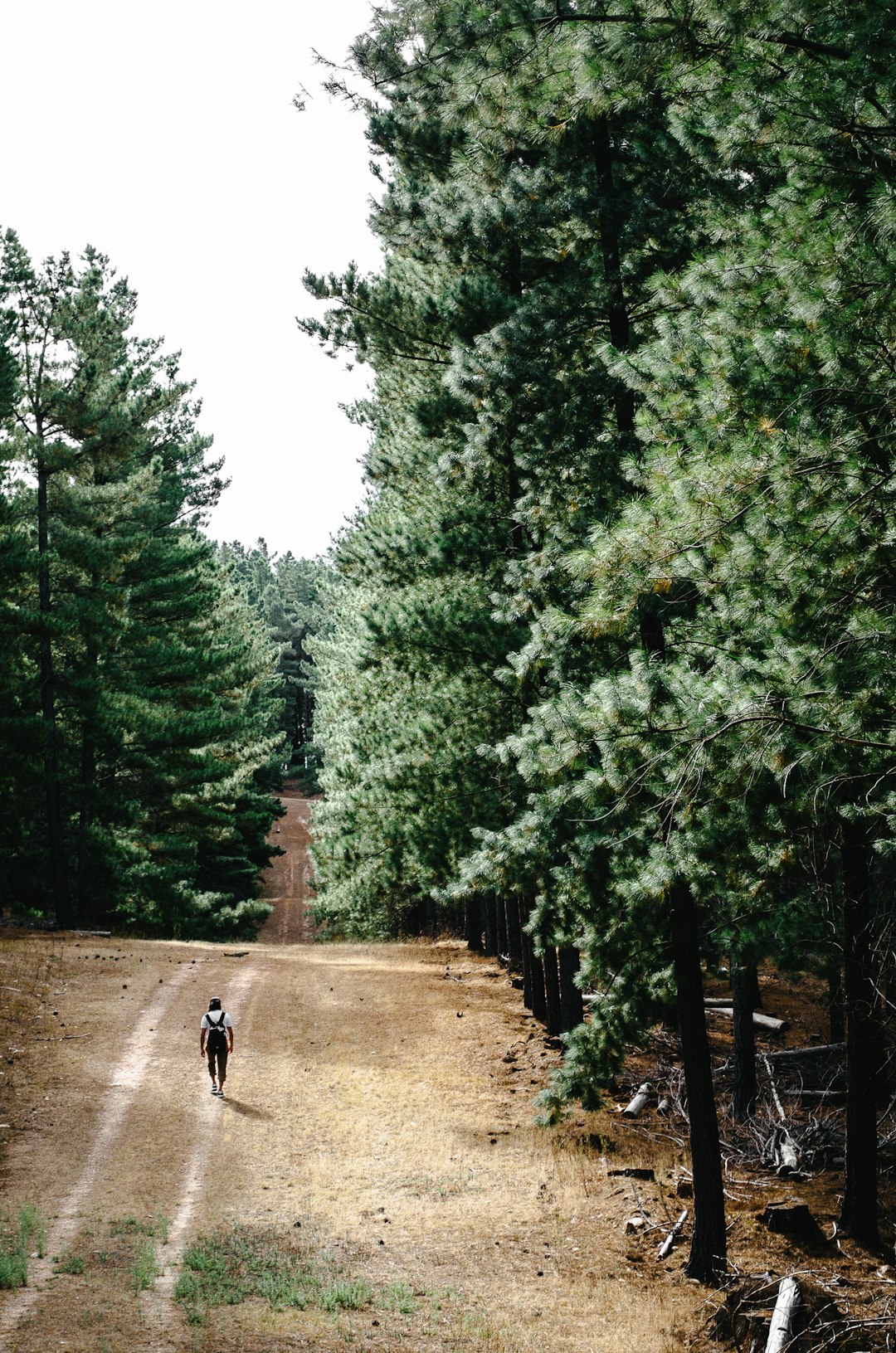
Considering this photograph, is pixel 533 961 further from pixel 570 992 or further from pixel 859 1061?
pixel 859 1061

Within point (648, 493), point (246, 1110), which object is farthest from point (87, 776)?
point (648, 493)

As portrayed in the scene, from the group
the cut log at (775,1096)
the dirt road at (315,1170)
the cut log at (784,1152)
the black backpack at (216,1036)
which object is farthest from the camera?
the black backpack at (216,1036)

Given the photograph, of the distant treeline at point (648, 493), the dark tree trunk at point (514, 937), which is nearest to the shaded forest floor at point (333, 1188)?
the distant treeline at point (648, 493)

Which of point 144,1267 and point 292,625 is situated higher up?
point 292,625

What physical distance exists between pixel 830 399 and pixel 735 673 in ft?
6.10

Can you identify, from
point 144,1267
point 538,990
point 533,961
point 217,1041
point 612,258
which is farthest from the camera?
point 533,961

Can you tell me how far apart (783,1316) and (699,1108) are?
6.70ft

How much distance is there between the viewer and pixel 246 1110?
1459 centimetres

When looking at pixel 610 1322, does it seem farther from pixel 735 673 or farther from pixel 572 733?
pixel 735 673

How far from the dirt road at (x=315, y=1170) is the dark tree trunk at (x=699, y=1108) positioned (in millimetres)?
546

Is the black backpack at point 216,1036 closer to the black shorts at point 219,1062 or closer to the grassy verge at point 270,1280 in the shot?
the black shorts at point 219,1062

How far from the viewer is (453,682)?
14.6 metres

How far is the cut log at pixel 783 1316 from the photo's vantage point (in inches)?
301

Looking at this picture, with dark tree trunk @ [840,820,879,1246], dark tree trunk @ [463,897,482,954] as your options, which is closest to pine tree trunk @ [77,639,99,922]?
dark tree trunk @ [463,897,482,954]
